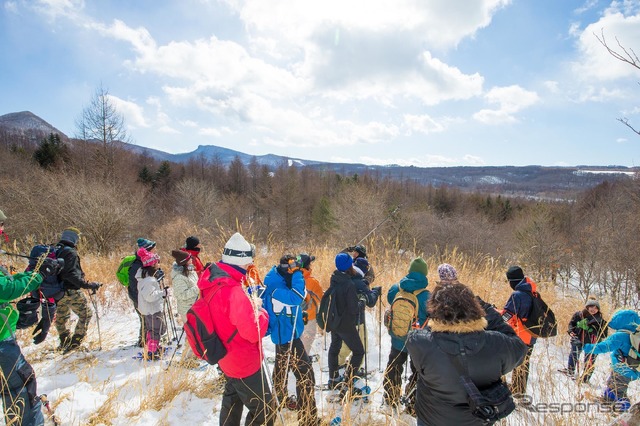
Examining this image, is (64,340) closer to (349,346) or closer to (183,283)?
(183,283)

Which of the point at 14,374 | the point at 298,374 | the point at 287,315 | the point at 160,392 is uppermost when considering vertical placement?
the point at 287,315

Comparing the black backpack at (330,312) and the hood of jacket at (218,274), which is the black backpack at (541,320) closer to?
the black backpack at (330,312)

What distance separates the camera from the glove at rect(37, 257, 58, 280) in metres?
2.69

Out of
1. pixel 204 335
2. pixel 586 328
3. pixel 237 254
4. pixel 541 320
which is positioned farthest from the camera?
pixel 586 328

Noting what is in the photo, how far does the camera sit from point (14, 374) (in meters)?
2.11

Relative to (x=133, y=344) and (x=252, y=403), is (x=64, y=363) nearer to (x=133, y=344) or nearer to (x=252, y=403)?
(x=133, y=344)

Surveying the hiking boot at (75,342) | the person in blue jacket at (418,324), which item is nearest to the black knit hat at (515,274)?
the person in blue jacket at (418,324)

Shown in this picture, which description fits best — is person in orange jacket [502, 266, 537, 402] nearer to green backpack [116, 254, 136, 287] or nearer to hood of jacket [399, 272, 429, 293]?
hood of jacket [399, 272, 429, 293]

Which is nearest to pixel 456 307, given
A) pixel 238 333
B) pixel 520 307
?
pixel 238 333

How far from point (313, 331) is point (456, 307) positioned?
2371 millimetres

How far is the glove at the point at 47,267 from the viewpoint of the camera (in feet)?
8.83

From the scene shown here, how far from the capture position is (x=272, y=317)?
9.42ft

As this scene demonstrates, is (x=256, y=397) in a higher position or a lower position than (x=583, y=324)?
higher

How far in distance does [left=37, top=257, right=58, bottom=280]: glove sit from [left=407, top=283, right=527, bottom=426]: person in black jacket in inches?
114
